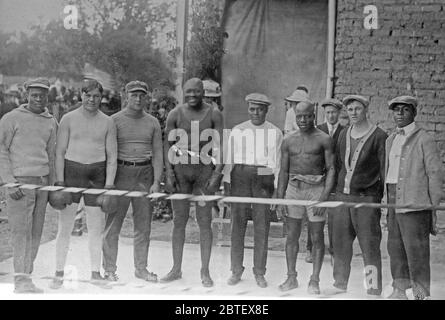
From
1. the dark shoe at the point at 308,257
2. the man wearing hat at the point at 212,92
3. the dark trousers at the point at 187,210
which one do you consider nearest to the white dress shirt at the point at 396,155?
the dark shoe at the point at 308,257

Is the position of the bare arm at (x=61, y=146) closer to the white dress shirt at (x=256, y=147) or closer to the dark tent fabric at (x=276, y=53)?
the white dress shirt at (x=256, y=147)

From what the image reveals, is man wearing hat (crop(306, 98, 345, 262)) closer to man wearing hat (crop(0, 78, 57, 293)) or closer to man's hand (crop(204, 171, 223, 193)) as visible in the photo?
man's hand (crop(204, 171, 223, 193))

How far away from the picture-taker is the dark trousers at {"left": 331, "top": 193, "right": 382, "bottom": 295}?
17.9ft

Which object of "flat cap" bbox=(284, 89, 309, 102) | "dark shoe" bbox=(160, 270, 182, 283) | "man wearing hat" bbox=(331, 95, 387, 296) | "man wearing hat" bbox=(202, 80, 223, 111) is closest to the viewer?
"man wearing hat" bbox=(331, 95, 387, 296)

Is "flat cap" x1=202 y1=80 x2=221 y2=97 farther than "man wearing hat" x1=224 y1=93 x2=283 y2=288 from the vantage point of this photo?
Yes

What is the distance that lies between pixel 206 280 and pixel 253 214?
0.66m

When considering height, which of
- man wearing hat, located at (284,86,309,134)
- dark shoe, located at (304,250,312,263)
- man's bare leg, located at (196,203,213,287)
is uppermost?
man wearing hat, located at (284,86,309,134)

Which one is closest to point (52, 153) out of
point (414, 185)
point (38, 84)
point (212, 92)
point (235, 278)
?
point (38, 84)

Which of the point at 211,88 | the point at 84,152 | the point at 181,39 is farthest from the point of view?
the point at 181,39

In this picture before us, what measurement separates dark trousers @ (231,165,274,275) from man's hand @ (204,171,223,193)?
0.41ft

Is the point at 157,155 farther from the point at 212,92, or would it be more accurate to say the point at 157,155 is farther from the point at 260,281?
the point at 260,281

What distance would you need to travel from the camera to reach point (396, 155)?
5.33 metres

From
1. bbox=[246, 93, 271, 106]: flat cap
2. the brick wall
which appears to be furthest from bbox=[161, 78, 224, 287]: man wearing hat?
the brick wall
